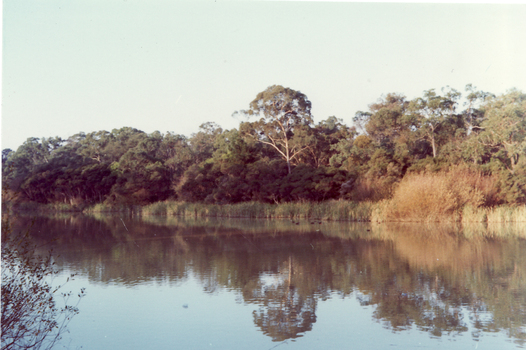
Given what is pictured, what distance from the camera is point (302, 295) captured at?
279 inches

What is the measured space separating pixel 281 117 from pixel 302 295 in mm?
27467

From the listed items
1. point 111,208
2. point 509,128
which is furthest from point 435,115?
point 111,208

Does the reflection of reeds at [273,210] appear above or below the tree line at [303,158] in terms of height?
below

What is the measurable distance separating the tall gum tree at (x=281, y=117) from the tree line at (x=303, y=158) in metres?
0.07

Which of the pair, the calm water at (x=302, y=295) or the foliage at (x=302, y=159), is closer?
the calm water at (x=302, y=295)

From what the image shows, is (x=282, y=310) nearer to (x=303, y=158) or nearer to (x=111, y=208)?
(x=303, y=158)

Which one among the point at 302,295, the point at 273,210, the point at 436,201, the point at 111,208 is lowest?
the point at 111,208

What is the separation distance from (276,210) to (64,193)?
21.1 meters

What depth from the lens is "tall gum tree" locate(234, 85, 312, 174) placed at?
109ft

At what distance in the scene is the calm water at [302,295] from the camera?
5.21 meters

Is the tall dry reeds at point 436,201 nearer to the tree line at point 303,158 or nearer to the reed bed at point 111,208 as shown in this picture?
the tree line at point 303,158

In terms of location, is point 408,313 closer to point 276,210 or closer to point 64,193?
point 276,210

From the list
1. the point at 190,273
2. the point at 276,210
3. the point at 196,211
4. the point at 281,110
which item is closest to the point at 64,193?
the point at 196,211

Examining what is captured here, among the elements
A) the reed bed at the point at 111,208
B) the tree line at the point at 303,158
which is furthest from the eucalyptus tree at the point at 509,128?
the reed bed at the point at 111,208
